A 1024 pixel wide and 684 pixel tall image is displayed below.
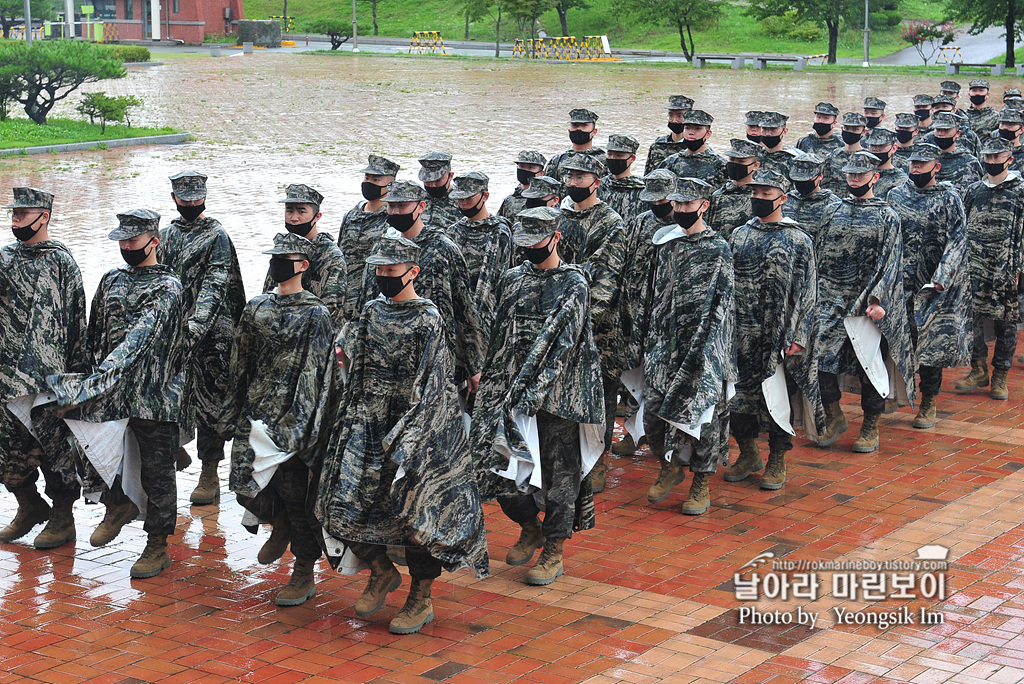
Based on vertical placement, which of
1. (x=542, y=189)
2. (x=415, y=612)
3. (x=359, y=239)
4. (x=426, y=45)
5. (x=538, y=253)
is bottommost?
(x=415, y=612)

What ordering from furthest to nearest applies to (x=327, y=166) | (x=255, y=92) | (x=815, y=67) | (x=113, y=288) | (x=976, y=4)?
(x=815, y=67) → (x=976, y=4) → (x=255, y=92) → (x=327, y=166) → (x=113, y=288)

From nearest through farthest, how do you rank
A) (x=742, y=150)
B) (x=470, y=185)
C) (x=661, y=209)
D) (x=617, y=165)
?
1. (x=661, y=209)
2. (x=470, y=185)
3. (x=742, y=150)
4. (x=617, y=165)

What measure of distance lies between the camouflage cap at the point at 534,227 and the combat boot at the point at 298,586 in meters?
2.02

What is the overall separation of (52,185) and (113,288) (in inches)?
607

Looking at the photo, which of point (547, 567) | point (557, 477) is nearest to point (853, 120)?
point (557, 477)

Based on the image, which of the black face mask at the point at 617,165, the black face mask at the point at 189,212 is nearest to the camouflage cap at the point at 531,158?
the black face mask at the point at 617,165

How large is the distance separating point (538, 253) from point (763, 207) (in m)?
2.17

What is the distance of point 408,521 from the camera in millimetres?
6195

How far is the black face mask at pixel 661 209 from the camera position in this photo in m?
8.52

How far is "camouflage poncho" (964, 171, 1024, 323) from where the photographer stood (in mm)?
10773

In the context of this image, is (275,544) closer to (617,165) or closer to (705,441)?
(705,441)

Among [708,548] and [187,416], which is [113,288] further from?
[708,548]

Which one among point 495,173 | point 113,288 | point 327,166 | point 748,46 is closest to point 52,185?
point 327,166

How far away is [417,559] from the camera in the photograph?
6418mm
